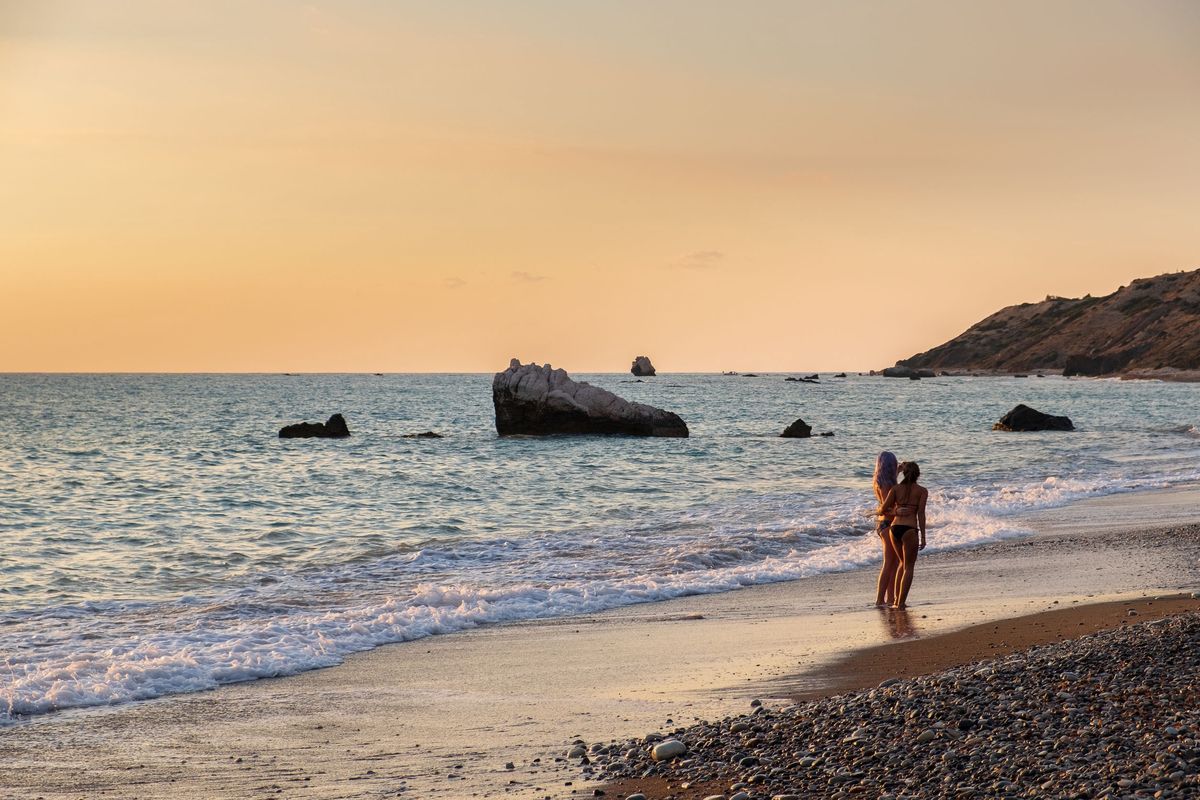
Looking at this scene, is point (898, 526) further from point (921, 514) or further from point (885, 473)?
point (885, 473)

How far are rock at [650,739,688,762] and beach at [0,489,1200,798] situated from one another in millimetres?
434

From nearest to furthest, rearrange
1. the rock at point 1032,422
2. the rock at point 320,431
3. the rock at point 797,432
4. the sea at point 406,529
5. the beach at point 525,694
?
the beach at point 525,694
the sea at point 406,529
the rock at point 797,432
the rock at point 1032,422
the rock at point 320,431

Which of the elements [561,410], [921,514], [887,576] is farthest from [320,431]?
[887,576]

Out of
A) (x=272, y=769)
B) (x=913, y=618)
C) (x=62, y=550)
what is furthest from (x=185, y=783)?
(x=62, y=550)

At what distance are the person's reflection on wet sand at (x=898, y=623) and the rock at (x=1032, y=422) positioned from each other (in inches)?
1719

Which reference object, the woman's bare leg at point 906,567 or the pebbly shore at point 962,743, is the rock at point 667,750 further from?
the woman's bare leg at point 906,567

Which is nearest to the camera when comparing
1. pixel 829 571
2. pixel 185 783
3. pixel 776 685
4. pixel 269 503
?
pixel 185 783

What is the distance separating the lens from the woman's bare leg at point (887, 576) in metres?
14.0

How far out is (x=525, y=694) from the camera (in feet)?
31.9

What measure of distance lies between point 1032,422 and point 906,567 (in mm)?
43978

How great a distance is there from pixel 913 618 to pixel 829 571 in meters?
4.48

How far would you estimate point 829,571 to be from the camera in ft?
56.5

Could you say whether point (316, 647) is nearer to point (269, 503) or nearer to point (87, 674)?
point (87, 674)

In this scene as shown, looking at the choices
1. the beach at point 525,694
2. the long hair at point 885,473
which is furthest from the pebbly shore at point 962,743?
the long hair at point 885,473
